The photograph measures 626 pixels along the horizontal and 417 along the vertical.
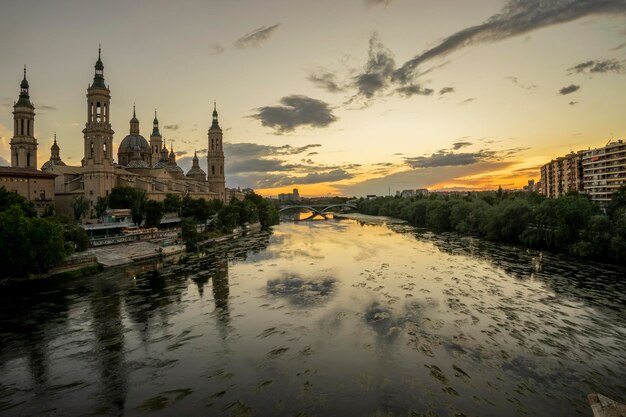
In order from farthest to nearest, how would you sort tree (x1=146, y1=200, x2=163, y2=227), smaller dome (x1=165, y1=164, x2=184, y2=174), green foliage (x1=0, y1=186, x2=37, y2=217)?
smaller dome (x1=165, y1=164, x2=184, y2=174) < tree (x1=146, y1=200, x2=163, y2=227) < green foliage (x1=0, y1=186, x2=37, y2=217)

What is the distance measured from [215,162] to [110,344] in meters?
101

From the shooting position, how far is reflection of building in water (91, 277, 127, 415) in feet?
49.6

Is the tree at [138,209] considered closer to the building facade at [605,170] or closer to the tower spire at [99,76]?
the tower spire at [99,76]

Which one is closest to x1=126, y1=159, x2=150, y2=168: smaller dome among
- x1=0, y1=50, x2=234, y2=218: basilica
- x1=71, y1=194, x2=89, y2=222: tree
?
x1=0, y1=50, x2=234, y2=218: basilica

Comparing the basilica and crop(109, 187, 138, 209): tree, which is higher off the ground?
the basilica

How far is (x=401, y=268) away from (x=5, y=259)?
37.6m

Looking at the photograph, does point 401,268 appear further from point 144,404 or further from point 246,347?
point 144,404

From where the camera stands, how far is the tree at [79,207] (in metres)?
60.5

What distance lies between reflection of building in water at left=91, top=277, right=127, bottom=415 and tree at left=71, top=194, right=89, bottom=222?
34487mm

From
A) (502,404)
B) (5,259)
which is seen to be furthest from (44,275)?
(502,404)

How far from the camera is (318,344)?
20.2 metres

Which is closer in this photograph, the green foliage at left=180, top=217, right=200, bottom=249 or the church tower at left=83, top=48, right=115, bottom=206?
the green foliage at left=180, top=217, right=200, bottom=249

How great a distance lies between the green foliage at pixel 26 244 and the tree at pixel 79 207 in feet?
92.0

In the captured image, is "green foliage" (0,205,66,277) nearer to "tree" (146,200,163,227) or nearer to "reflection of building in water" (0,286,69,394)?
"reflection of building in water" (0,286,69,394)
